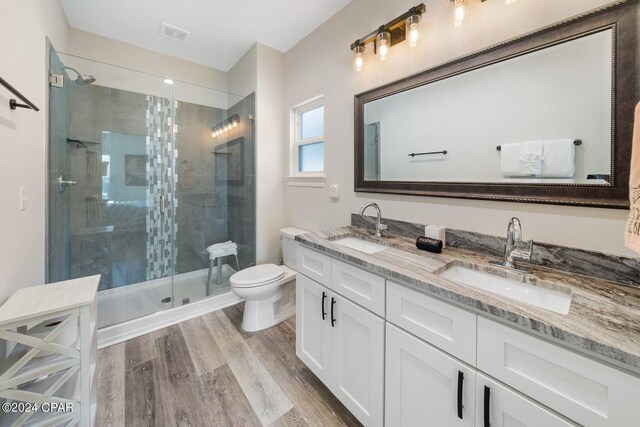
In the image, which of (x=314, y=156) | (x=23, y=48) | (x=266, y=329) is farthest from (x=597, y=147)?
(x=23, y=48)

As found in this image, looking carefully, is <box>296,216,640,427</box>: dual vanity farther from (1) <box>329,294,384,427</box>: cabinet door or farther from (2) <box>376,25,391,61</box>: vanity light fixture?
(2) <box>376,25,391,61</box>: vanity light fixture

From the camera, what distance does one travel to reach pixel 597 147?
98 cm

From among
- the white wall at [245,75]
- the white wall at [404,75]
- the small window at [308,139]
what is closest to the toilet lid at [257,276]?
the white wall at [404,75]

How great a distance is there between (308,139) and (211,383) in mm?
2103

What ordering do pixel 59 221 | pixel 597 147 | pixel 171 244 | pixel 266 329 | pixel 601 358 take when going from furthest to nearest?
pixel 171 244 → pixel 266 329 → pixel 59 221 → pixel 597 147 → pixel 601 358

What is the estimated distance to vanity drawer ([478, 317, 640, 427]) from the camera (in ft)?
1.87

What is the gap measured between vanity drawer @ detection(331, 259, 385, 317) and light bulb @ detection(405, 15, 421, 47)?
132cm

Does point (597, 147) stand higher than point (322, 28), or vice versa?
point (322, 28)

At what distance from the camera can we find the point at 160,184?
256 centimetres

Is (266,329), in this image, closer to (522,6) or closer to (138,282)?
(138,282)

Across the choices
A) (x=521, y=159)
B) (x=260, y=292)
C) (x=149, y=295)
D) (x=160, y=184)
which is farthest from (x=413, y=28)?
(x=149, y=295)

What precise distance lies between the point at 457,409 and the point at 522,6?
1.66 m

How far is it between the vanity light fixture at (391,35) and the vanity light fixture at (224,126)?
5.34 ft

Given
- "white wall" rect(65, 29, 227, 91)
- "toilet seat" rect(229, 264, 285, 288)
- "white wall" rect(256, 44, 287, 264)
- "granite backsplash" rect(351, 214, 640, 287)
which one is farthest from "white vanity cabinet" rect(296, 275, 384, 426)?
"white wall" rect(65, 29, 227, 91)
